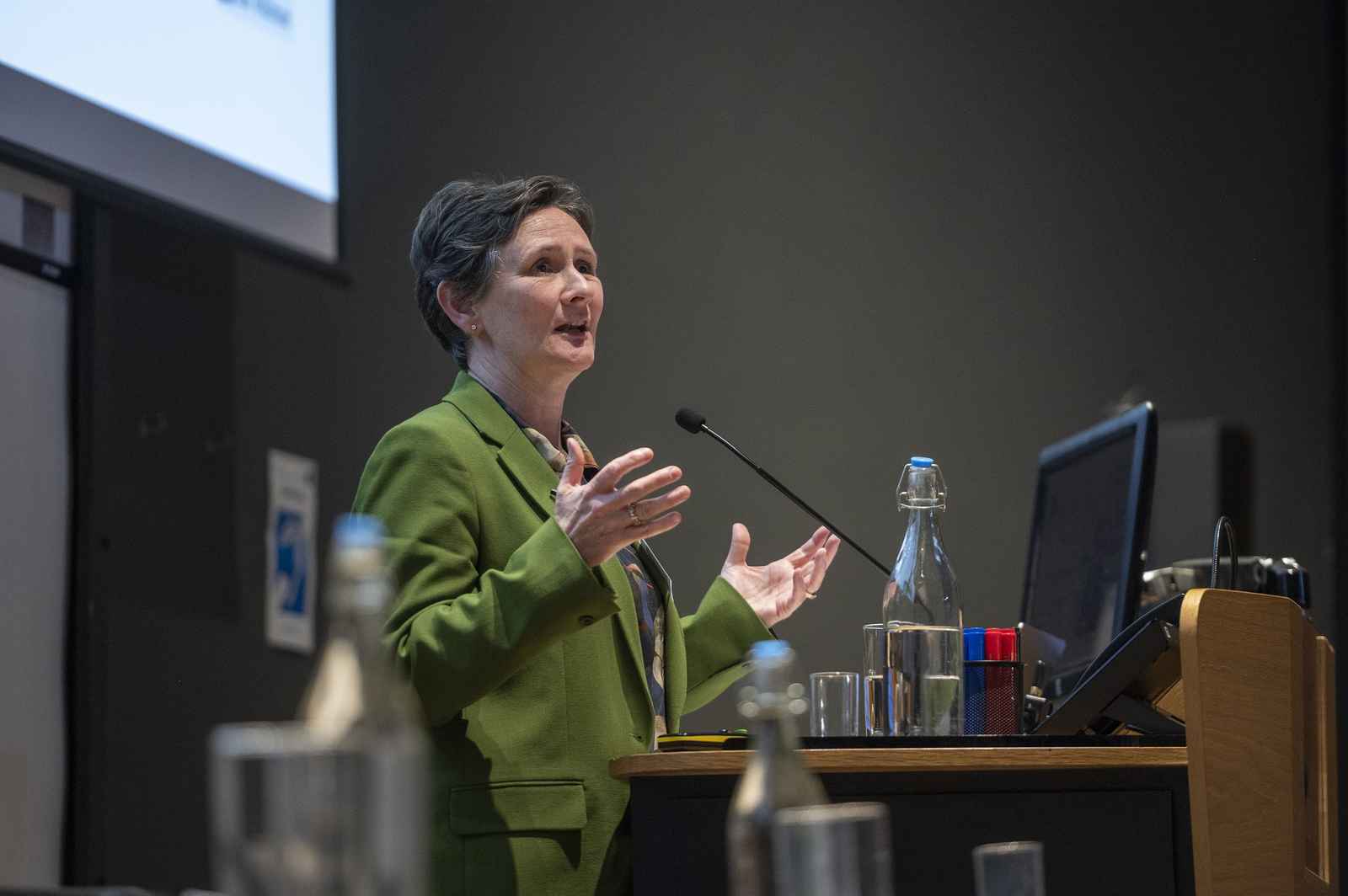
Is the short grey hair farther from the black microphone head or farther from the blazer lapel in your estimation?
the black microphone head

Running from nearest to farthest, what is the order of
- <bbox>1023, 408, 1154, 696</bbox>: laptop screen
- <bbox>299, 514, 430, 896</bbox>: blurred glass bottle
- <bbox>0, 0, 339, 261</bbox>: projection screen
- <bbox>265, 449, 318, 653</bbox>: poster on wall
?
<bbox>299, 514, 430, 896</bbox>: blurred glass bottle → <bbox>1023, 408, 1154, 696</bbox>: laptop screen → <bbox>0, 0, 339, 261</bbox>: projection screen → <bbox>265, 449, 318, 653</bbox>: poster on wall

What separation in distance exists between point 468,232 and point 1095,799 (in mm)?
1108

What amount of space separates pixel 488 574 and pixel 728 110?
105 inches

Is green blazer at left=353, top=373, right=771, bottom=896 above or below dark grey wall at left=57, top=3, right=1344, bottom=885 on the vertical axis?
below

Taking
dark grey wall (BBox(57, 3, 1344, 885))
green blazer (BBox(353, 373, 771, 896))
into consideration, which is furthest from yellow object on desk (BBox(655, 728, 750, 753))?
dark grey wall (BBox(57, 3, 1344, 885))

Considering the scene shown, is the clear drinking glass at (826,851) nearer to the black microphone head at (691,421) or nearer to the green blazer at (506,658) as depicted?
the green blazer at (506,658)

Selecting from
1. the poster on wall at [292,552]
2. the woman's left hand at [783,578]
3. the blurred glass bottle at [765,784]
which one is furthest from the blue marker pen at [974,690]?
the poster on wall at [292,552]

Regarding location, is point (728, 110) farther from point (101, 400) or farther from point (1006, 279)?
point (101, 400)

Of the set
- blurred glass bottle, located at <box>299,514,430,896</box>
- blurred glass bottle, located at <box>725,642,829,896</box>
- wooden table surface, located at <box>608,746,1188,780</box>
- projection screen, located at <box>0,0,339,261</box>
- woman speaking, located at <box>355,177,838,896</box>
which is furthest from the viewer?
projection screen, located at <box>0,0,339,261</box>

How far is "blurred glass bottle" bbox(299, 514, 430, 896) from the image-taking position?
1.69 feet

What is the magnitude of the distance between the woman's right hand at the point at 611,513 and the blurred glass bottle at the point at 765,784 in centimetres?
90

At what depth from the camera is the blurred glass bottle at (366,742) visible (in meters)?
0.51

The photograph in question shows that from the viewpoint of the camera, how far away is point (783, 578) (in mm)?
2264

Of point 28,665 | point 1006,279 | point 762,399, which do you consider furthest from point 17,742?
point 1006,279
